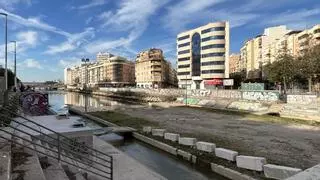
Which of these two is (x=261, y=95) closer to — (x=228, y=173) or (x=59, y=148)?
(x=228, y=173)

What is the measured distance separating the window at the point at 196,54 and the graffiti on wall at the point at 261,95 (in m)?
70.8

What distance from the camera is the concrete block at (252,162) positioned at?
48.8 feet

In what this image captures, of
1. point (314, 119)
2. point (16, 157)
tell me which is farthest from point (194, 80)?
point (16, 157)

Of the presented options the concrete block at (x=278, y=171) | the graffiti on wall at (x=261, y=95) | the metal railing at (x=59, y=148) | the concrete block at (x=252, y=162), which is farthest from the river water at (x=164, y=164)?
the graffiti on wall at (x=261, y=95)

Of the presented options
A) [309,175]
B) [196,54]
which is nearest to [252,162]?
[309,175]

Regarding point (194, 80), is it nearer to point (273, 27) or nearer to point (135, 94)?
point (135, 94)

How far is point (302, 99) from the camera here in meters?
44.1

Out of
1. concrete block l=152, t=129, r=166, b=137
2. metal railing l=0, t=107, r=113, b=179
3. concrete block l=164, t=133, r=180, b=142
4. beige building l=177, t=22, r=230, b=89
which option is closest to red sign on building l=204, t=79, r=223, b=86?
beige building l=177, t=22, r=230, b=89

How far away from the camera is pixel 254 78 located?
127 m

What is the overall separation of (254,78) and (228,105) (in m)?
74.5

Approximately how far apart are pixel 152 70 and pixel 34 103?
132m

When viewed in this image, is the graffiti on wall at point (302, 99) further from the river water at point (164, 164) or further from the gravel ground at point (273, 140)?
the river water at point (164, 164)

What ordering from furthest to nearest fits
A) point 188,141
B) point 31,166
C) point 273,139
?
point 273,139
point 188,141
point 31,166

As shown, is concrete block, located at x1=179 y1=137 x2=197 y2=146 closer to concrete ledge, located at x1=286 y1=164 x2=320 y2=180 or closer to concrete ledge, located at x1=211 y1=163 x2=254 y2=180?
concrete ledge, located at x1=211 y1=163 x2=254 y2=180
